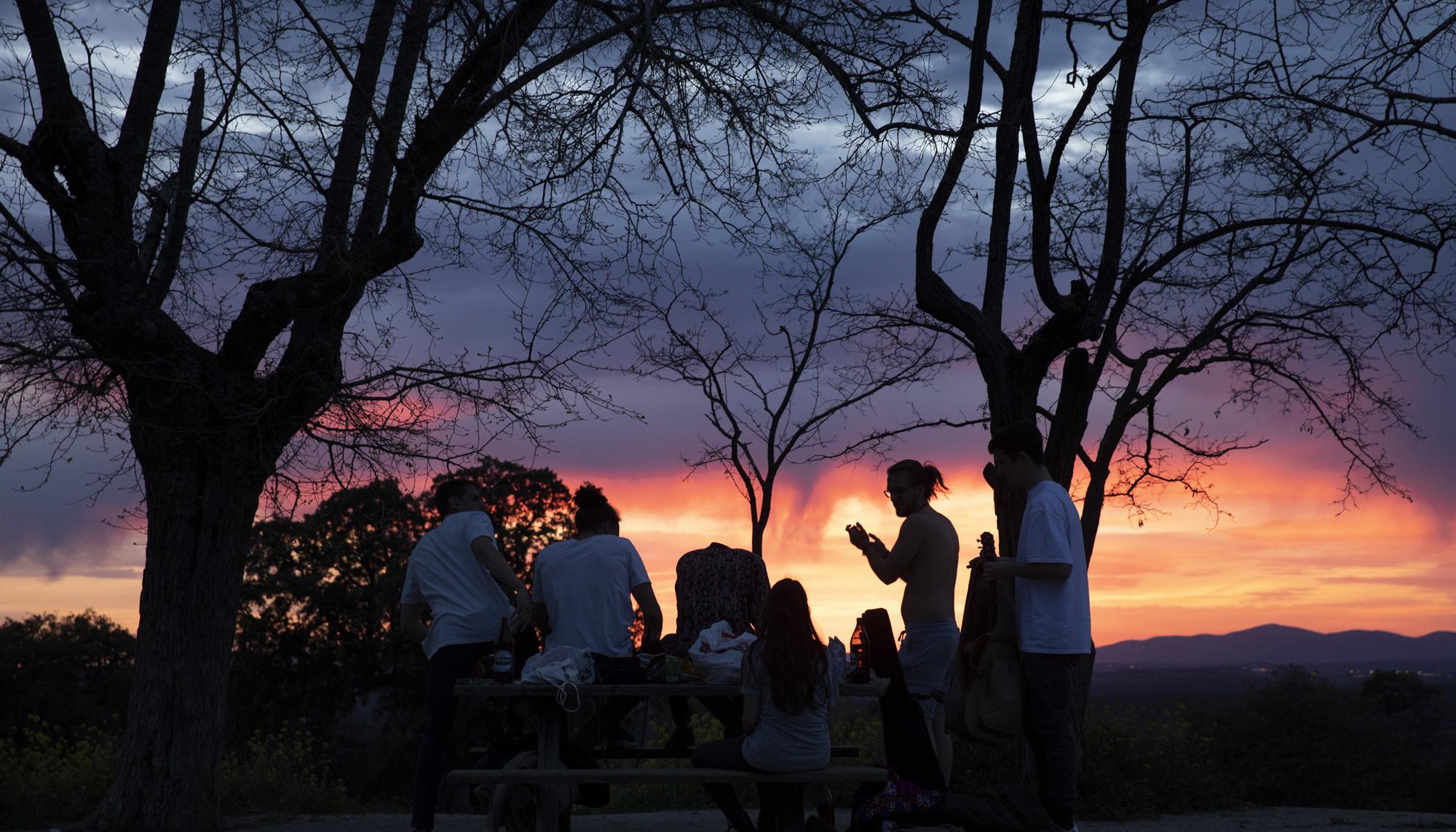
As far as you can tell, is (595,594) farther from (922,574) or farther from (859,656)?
(922,574)

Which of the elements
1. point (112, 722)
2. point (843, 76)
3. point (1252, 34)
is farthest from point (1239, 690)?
point (112, 722)

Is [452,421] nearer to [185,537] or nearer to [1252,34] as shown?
[185,537]

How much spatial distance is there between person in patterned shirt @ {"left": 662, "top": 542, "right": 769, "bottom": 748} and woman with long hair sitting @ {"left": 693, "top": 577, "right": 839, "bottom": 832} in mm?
1439

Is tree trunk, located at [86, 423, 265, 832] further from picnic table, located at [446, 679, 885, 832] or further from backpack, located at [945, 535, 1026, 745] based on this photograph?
backpack, located at [945, 535, 1026, 745]

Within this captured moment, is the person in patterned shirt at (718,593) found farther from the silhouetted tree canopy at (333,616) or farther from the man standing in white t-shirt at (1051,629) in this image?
the silhouetted tree canopy at (333,616)

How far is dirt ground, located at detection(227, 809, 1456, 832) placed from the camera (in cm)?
948

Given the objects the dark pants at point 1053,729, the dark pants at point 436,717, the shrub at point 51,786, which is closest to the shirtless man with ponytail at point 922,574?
the dark pants at point 1053,729

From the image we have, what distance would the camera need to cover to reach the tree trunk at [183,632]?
895 centimetres

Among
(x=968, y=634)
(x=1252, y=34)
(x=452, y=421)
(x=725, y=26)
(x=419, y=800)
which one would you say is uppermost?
(x=1252, y=34)

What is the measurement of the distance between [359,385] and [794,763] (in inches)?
188

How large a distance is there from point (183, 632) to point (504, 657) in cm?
349

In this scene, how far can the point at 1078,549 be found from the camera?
6199 millimetres

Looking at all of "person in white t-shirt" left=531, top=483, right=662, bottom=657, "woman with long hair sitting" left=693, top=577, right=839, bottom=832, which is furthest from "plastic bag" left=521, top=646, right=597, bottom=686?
"woman with long hair sitting" left=693, top=577, right=839, bottom=832

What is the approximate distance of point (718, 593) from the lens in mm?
7926
